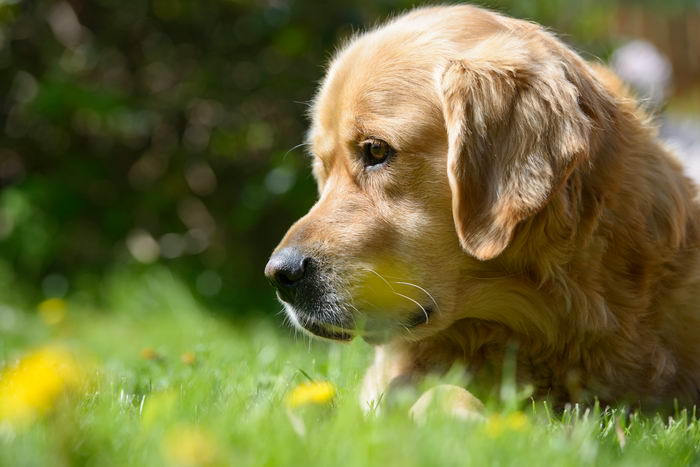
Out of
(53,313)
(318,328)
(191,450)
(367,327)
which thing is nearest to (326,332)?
(318,328)

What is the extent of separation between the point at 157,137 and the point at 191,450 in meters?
4.59

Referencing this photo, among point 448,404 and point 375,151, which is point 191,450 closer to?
point 448,404

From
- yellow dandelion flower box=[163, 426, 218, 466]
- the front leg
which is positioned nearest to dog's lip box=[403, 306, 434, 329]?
the front leg

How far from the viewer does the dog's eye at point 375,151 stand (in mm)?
2822

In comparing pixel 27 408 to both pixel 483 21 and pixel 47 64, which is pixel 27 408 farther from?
pixel 47 64

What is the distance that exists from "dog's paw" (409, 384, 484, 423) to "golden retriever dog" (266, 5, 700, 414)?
321 millimetres

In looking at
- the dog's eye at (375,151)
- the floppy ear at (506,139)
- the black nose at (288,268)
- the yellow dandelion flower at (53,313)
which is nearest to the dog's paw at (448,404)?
the floppy ear at (506,139)

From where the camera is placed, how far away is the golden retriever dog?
2648mm

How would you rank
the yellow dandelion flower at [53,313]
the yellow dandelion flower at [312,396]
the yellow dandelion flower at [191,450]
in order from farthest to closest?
the yellow dandelion flower at [53,313], the yellow dandelion flower at [312,396], the yellow dandelion flower at [191,450]

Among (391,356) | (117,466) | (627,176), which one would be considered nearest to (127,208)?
(391,356)

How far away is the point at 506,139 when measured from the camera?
2.67 metres

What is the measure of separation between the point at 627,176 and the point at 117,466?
72.8 inches

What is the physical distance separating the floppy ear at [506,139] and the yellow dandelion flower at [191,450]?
1333mm

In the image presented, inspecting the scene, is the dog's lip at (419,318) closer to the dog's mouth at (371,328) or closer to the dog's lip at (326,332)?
the dog's mouth at (371,328)
